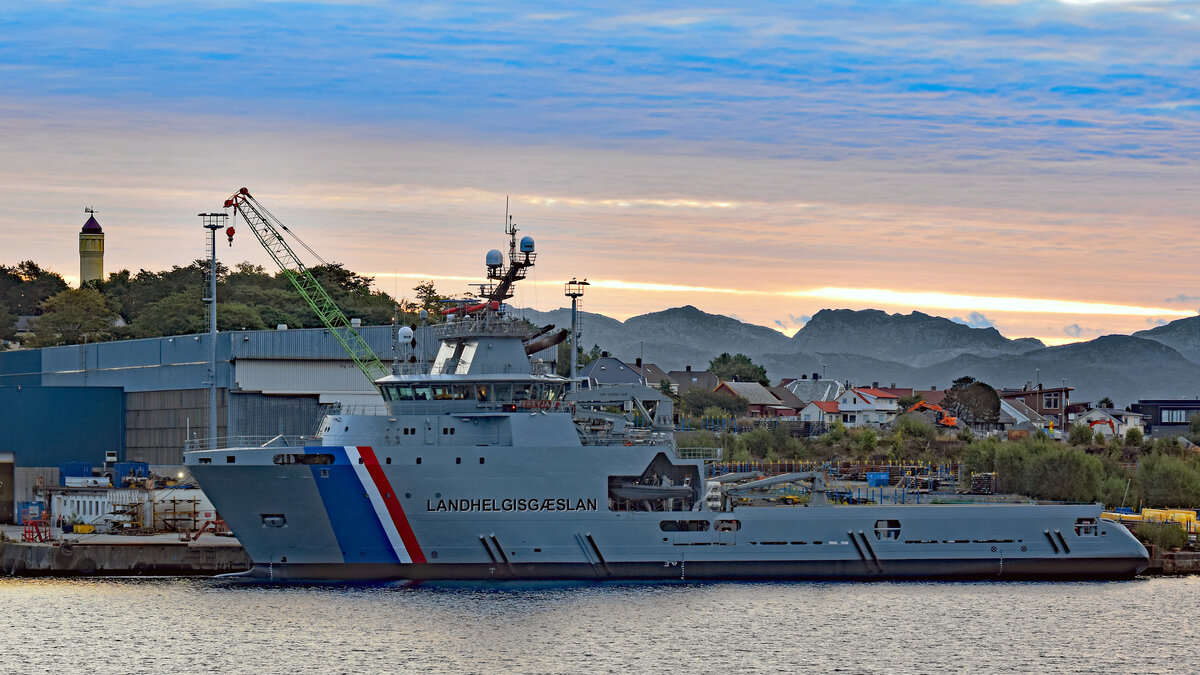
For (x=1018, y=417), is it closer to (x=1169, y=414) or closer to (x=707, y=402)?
(x=1169, y=414)

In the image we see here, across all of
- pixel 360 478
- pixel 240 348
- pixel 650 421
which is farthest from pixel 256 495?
pixel 240 348

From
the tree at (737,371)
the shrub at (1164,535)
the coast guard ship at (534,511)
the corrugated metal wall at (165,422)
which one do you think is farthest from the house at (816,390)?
the coast guard ship at (534,511)

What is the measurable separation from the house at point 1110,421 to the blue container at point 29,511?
62397mm

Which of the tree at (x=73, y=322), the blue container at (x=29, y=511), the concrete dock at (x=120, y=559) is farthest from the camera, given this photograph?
the tree at (x=73, y=322)

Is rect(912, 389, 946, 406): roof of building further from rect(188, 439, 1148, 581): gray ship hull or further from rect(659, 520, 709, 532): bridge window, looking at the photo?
rect(659, 520, 709, 532): bridge window

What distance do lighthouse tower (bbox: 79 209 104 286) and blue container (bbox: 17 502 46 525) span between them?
192ft

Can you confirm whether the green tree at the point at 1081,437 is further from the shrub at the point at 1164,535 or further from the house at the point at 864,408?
the shrub at the point at 1164,535

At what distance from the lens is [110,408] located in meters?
57.5

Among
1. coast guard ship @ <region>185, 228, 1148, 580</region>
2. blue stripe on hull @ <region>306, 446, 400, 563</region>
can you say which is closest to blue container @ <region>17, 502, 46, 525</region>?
coast guard ship @ <region>185, 228, 1148, 580</region>

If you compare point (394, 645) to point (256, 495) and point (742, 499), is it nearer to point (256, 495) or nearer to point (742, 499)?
point (256, 495)

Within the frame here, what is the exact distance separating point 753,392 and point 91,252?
4939 cm

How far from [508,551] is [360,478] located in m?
4.32

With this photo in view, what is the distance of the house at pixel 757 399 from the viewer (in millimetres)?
95250

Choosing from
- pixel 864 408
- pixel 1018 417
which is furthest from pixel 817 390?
pixel 1018 417
